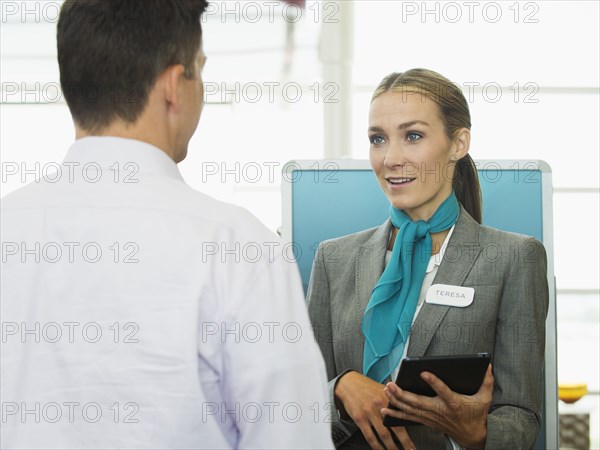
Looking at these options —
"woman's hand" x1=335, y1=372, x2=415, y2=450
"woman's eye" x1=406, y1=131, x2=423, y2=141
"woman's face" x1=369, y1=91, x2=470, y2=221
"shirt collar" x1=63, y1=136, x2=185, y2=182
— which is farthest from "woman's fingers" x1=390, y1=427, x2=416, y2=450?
"shirt collar" x1=63, y1=136, x2=185, y2=182

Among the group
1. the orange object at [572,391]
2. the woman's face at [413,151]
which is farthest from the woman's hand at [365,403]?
the orange object at [572,391]

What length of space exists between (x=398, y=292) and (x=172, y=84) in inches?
44.5

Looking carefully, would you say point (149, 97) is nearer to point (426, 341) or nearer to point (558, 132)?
point (426, 341)

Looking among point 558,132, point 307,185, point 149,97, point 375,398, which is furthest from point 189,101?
point 558,132

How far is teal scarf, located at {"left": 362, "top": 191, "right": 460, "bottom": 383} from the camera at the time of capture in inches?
86.5

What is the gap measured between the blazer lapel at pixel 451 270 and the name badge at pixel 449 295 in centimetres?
2

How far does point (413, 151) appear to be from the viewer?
7.68 ft

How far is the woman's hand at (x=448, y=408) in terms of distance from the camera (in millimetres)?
1970

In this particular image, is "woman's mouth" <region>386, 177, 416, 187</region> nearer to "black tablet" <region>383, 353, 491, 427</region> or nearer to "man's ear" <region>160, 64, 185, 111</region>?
"black tablet" <region>383, 353, 491, 427</region>

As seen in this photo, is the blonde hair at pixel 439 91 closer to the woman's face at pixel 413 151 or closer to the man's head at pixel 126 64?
the woman's face at pixel 413 151

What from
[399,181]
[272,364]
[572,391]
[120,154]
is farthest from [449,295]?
[572,391]

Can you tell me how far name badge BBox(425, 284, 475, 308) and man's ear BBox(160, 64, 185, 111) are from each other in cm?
108

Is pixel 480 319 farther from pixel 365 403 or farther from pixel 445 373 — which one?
pixel 365 403

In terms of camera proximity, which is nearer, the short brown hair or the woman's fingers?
the short brown hair
